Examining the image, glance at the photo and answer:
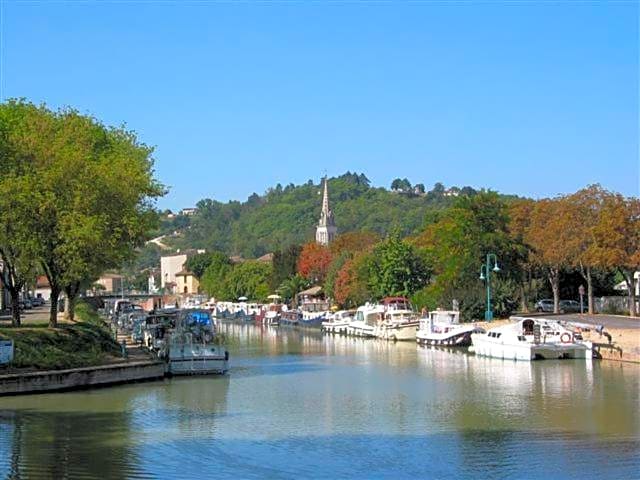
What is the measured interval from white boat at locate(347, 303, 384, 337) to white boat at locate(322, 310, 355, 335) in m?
2.21

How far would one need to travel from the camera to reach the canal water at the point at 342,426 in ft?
88.2

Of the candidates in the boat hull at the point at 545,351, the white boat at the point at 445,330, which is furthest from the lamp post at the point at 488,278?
the boat hull at the point at 545,351

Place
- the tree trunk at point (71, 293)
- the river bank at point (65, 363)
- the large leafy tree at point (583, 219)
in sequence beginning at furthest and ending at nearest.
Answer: the large leafy tree at point (583, 219)
the tree trunk at point (71, 293)
the river bank at point (65, 363)

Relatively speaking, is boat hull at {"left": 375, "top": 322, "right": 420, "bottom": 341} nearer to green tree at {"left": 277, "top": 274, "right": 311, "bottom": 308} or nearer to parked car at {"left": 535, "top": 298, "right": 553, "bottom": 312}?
parked car at {"left": 535, "top": 298, "right": 553, "bottom": 312}

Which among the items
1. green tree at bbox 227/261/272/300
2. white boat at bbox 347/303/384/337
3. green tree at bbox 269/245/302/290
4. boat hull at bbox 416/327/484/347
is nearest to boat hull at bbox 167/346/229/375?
boat hull at bbox 416/327/484/347

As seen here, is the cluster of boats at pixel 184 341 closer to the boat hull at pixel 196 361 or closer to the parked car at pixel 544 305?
the boat hull at pixel 196 361

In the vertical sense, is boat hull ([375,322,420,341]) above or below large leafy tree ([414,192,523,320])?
below

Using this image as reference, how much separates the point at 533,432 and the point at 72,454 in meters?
14.3

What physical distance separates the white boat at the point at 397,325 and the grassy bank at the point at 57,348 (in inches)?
1342

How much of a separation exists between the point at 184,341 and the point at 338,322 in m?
49.3

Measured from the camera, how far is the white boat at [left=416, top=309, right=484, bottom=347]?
7294 cm

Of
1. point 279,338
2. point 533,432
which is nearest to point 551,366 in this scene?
point 533,432

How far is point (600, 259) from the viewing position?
Answer: 70188 millimetres

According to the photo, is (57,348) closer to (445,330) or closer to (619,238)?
(445,330)
